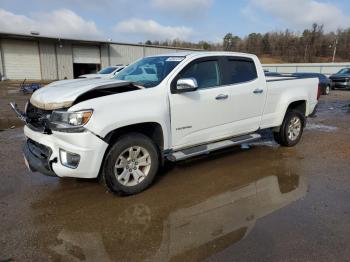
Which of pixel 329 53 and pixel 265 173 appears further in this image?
pixel 329 53

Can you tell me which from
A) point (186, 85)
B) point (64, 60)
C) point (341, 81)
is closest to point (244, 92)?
point (186, 85)

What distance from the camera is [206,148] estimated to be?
17.5ft

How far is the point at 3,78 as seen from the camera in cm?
3447

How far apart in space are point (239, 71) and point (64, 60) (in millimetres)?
36636

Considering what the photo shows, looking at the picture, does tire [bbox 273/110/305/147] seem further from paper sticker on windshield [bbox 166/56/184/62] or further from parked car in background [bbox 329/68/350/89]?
parked car in background [bbox 329/68/350/89]

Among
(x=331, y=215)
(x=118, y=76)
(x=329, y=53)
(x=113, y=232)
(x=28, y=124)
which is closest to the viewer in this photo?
(x=113, y=232)

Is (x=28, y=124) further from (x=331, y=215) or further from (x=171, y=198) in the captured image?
(x=331, y=215)

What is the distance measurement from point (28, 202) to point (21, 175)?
116 centimetres

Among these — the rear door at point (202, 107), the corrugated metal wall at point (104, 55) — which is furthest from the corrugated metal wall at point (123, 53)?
the rear door at point (202, 107)

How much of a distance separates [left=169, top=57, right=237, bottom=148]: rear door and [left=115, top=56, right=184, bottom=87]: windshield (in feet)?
0.77

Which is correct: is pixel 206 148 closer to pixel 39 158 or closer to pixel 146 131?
pixel 146 131

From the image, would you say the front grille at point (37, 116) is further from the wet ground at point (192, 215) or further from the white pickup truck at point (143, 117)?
the wet ground at point (192, 215)

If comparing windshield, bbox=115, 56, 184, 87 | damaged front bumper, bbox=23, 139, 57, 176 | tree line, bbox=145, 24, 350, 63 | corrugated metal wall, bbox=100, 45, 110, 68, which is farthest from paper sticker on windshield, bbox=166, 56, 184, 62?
tree line, bbox=145, 24, 350, 63

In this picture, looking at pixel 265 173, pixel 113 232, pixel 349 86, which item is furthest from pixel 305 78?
pixel 349 86
